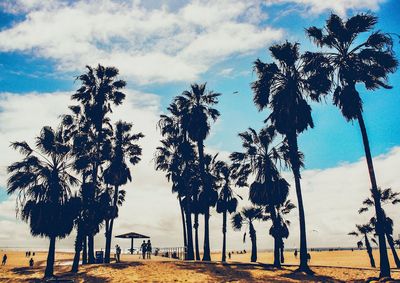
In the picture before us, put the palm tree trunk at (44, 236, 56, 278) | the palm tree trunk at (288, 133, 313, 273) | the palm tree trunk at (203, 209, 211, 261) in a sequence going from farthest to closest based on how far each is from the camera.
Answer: the palm tree trunk at (203, 209, 211, 261) → the palm tree trunk at (288, 133, 313, 273) → the palm tree trunk at (44, 236, 56, 278)

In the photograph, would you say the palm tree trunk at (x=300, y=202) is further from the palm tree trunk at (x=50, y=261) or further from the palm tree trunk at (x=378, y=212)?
the palm tree trunk at (x=50, y=261)

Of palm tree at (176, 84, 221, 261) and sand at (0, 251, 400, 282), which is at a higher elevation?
palm tree at (176, 84, 221, 261)

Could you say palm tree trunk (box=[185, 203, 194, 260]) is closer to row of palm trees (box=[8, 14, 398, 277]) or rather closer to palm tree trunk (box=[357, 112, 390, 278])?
row of palm trees (box=[8, 14, 398, 277])

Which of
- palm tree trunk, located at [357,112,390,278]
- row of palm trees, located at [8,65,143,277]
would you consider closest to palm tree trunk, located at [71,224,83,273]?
row of palm trees, located at [8,65,143,277]

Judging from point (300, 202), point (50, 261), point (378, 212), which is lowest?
point (50, 261)

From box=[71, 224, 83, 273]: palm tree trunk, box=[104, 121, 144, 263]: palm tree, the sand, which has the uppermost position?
box=[104, 121, 144, 263]: palm tree

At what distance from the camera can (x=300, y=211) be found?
25922mm

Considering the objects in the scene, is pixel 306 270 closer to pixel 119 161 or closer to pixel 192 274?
pixel 192 274

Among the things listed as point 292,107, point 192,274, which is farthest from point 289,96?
point 192,274

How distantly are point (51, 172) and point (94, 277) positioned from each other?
843 centimetres

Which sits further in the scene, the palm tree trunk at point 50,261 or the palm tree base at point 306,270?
the palm tree trunk at point 50,261

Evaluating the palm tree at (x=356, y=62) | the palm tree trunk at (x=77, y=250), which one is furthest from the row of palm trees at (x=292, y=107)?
the palm tree trunk at (x=77, y=250)

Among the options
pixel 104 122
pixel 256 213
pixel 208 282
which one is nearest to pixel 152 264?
pixel 208 282

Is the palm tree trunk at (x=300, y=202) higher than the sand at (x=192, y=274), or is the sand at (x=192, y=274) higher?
the palm tree trunk at (x=300, y=202)
